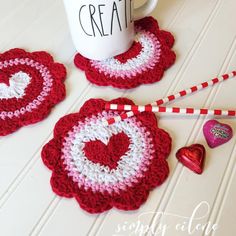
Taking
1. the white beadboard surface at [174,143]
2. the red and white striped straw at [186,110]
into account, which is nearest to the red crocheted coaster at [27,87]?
the white beadboard surface at [174,143]

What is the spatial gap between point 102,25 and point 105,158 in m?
0.23

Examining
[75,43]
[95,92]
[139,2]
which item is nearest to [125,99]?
[95,92]

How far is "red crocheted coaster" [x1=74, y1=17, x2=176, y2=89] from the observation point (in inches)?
24.5

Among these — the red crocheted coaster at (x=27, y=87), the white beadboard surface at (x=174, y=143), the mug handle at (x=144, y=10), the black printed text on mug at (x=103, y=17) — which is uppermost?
the black printed text on mug at (x=103, y=17)

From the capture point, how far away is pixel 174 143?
542mm

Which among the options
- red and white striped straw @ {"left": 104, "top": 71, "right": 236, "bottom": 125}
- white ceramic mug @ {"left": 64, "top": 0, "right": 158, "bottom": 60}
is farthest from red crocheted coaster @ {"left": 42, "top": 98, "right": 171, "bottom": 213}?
white ceramic mug @ {"left": 64, "top": 0, "right": 158, "bottom": 60}

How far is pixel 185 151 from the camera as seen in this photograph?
1.68 ft

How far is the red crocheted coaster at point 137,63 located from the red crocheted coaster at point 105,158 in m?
0.06

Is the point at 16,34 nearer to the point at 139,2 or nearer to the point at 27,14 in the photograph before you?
the point at 27,14

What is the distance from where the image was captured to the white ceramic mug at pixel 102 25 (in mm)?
578

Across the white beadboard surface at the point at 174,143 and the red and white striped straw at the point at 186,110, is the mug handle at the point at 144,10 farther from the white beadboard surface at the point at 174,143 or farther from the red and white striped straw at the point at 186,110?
the red and white striped straw at the point at 186,110

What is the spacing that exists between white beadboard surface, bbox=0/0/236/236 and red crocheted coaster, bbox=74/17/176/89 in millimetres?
14

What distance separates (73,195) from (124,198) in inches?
2.8

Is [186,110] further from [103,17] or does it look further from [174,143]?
[103,17]
